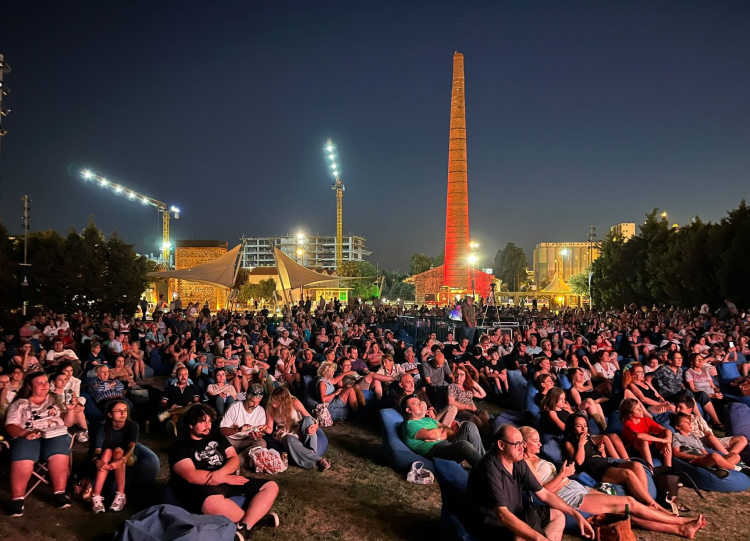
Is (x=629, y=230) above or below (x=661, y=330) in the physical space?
above

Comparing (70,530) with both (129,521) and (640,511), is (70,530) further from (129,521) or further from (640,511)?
(640,511)

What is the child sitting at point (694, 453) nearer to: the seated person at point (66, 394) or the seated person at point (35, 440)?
the seated person at point (35, 440)

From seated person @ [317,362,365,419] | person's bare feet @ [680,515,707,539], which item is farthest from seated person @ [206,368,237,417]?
person's bare feet @ [680,515,707,539]

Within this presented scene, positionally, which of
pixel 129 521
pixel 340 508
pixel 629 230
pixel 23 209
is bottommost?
pixel 340 508

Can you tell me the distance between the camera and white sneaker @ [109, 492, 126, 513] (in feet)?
14.7

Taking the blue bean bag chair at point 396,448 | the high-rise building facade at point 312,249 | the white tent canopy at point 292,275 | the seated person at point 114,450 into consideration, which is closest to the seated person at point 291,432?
the blue bean bag chair at point 396,448

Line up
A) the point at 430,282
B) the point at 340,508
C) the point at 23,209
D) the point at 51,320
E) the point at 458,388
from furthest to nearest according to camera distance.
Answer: the point at 430,282, the point at 23,209, the point at 51,320, the point at 458,388, the point at 340,508

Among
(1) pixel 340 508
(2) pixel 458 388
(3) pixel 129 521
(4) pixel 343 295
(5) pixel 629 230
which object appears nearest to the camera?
(3) pixel 129 521

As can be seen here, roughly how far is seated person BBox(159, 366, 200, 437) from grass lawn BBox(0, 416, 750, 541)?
681 mm

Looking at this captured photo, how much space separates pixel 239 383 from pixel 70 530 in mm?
3283

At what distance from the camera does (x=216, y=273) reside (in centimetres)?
2419

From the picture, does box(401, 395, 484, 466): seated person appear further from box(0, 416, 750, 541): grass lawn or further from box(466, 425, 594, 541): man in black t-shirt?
box(466, 425, 594, 541): man in black t-shirt

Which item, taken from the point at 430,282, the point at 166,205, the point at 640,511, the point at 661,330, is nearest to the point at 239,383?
the point at 640,511

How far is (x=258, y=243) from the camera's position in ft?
541
